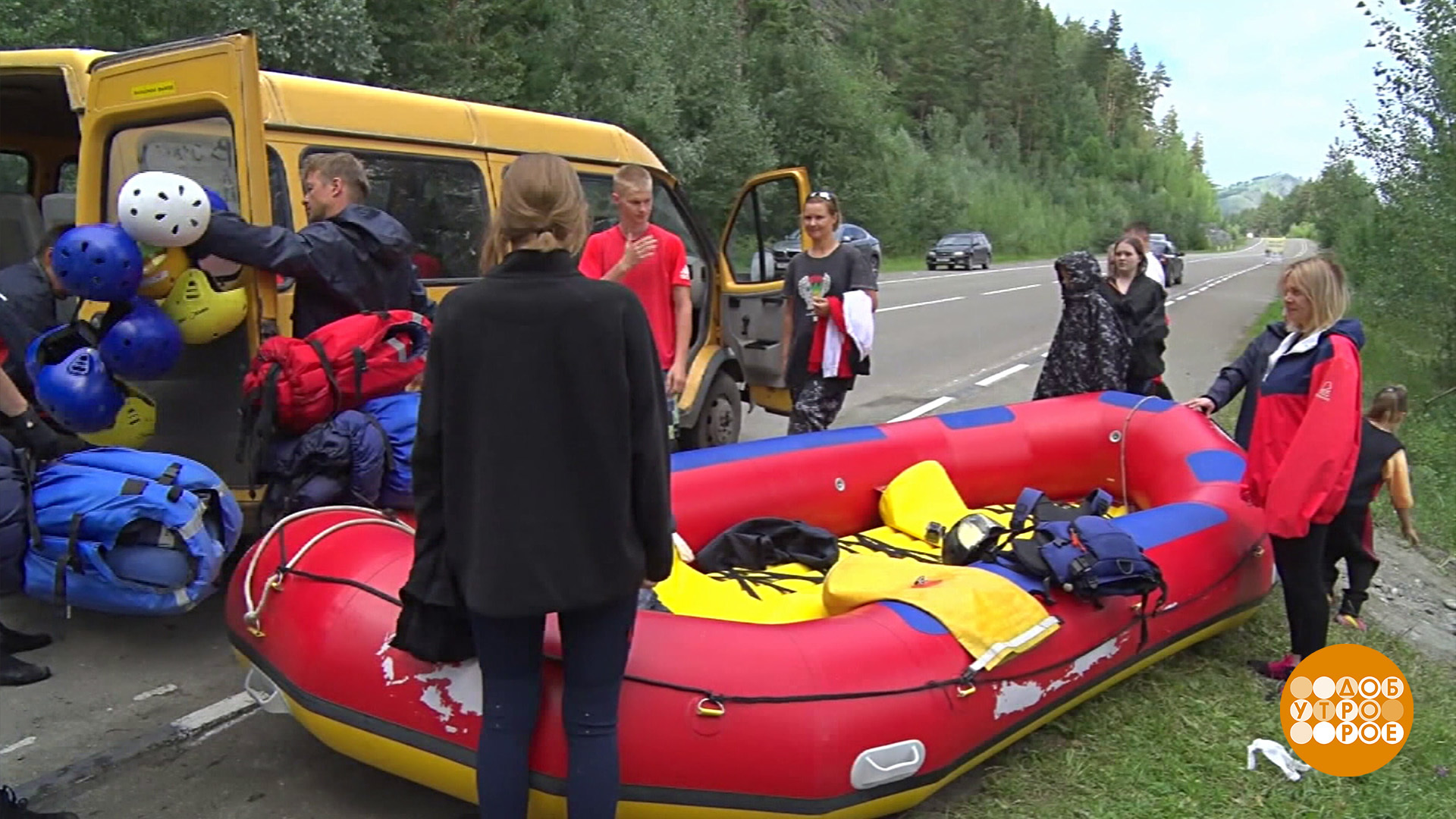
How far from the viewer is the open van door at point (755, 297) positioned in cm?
688

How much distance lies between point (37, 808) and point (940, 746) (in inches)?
103

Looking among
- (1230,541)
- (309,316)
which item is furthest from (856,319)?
(309,316)

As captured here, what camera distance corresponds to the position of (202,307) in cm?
414

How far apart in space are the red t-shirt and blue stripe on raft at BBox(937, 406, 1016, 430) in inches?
58.3

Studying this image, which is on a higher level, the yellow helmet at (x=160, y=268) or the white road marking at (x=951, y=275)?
the yellow helmet at (x=160, y=268)

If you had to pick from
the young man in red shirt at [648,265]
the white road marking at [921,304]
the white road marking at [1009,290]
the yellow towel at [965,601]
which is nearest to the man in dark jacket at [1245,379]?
the yellow towel at [965,601]

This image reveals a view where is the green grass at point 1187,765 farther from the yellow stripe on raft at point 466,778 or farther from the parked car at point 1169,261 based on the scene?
the parked car at point 1169,261

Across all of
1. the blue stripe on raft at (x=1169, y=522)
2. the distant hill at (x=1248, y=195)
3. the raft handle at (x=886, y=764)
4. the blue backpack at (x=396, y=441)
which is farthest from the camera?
the distant hill at (x=1248, y=195)

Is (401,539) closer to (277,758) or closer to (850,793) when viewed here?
(277,758)

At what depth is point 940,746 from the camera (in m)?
3.06

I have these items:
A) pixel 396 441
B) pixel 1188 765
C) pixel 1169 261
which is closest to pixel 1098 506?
pixel 1188 765

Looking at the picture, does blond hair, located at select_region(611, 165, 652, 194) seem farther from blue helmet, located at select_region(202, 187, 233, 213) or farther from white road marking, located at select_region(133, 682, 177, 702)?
white road marking, located at select_region(133, 682, 177, 702)

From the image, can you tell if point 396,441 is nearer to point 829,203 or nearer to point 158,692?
point 158,692

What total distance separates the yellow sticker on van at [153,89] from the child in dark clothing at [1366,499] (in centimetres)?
512
